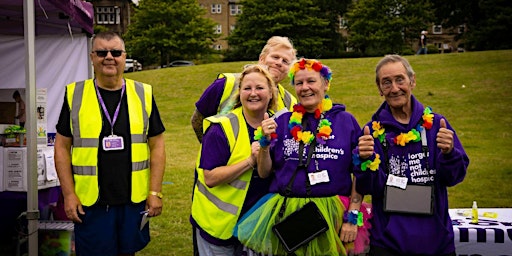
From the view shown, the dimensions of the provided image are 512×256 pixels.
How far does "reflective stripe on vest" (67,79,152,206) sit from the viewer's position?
3.47 meters

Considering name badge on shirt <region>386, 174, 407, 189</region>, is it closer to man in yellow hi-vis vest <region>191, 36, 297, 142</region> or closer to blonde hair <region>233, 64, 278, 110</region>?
blonde hair <region>233, 64, 278, 110</region>

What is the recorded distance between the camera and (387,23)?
43406mm

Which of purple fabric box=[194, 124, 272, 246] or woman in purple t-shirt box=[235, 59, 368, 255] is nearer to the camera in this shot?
woman in purple t-shirt box=[235, 59, 368, 255]

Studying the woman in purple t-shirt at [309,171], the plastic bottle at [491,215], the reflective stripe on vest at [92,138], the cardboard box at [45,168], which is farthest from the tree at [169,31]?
the woman in purple t-shirt at [309,171]

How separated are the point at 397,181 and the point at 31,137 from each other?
117 inches

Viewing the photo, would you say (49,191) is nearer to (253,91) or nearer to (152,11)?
(253,91)

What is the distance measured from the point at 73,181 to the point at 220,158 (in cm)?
104

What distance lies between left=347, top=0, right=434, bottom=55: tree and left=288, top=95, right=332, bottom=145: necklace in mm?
40686

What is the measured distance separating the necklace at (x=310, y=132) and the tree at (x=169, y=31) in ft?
135

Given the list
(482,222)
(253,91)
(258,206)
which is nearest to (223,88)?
(253,91)

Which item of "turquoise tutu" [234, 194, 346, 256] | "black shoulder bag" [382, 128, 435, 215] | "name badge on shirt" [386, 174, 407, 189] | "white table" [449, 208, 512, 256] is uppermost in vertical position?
"name badge on shirt" [386, 174, 407, 189]

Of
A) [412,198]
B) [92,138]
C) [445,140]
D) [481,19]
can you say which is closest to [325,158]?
[412,198]

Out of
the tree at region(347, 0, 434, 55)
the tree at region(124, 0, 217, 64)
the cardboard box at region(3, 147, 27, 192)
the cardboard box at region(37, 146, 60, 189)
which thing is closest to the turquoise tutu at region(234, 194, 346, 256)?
the cardboard box at region(37, 146, 60, 189)

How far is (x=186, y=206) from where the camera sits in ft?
27.1
